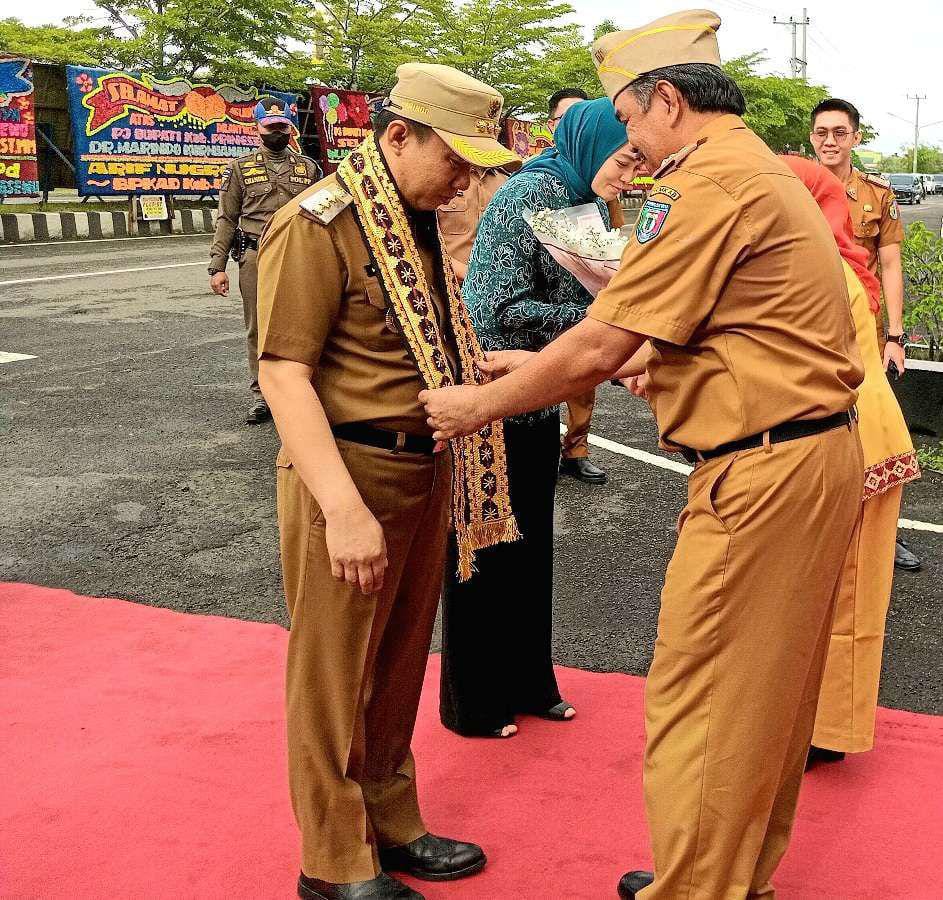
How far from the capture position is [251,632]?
420cm

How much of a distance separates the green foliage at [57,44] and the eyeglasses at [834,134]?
82.9 ft

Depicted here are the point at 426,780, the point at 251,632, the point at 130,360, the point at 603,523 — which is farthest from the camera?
the point at 130,360

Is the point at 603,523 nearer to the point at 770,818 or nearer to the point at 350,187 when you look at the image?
the point at 770,818

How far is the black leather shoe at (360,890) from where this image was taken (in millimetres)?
2574

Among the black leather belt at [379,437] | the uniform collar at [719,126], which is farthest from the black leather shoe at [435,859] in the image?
the uniform collar at [719,126]

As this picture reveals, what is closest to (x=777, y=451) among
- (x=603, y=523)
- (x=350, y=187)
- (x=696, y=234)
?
(x=696, y=234)

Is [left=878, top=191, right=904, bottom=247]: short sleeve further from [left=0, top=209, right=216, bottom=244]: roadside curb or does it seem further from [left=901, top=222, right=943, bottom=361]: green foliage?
[left=0, top=209, right=216, bottom=244]: roadside curb

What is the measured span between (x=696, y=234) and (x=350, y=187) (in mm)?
764

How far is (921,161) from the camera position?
120312 mm

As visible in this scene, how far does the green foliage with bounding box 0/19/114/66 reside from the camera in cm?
2758

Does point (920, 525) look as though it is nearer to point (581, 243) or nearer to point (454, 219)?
point (454, 219)

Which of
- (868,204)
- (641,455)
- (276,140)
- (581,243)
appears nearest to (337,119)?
(276,140)

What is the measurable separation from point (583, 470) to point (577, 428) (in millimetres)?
237

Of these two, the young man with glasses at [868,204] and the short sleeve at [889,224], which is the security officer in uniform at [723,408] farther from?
the short sleeve at [889,224]
